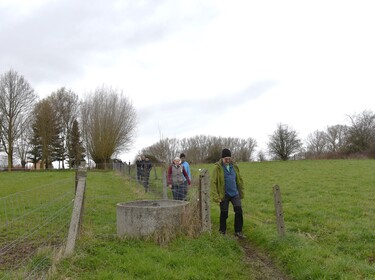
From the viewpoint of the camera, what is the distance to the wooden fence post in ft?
24.4

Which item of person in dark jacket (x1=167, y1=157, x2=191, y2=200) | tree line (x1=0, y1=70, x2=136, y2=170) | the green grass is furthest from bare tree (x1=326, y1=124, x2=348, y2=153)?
person in dark jacket (x1=167, y1=157, x2=191, y2=200)

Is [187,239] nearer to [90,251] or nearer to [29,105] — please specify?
[90,251]

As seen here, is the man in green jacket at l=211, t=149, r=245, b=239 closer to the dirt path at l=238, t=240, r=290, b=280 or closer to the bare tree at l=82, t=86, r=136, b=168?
the dirt path at l=238, t=240, r=290, b=280

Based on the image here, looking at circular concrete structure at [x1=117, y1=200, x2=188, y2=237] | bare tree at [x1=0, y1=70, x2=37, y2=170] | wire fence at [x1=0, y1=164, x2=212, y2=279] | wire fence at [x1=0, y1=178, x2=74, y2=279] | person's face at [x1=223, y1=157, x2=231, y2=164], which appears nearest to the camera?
wire fence at [x1=0, y1=178, x2=74, y2=279]

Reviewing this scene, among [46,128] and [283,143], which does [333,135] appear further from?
[46,128]

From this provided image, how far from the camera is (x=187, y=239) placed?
6863 mm

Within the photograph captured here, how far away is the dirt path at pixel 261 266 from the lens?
5492 mm

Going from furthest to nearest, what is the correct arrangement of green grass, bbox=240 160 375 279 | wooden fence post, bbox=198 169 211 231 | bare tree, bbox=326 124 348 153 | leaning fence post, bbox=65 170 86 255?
bare tree, bbox=326 124 348 153 → wooden fence post, bbox=198 169 211 231 → leaning fence post, bbox=65 170 86 255 → green grass, bbox=240 160 375 279

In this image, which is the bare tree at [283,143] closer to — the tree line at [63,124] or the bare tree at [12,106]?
the tree line at [63,124]

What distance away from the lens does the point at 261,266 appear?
5.92m

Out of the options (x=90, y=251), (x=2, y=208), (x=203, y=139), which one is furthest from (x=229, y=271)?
(x=203, y=139)

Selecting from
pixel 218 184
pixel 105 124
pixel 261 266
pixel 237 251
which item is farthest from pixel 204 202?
pixel 105 124

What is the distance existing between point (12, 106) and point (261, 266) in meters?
47.6

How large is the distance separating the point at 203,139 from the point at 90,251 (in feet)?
279
